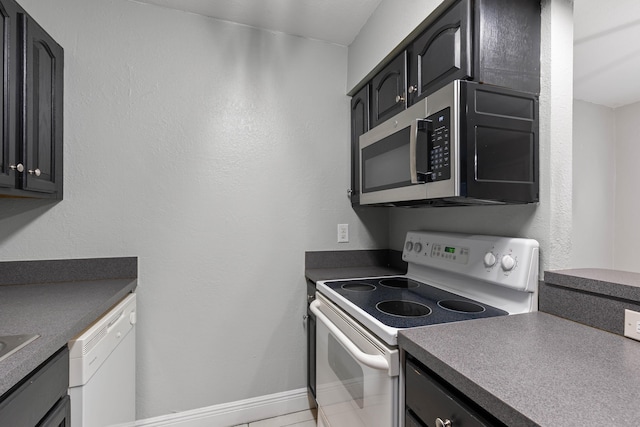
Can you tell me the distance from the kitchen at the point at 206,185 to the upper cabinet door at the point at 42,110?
7 centimetres

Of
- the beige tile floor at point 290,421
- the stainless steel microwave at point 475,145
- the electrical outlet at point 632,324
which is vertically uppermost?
the stainless steel microwave at point 475,145

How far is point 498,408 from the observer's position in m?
0.53

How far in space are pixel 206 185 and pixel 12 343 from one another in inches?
42.8

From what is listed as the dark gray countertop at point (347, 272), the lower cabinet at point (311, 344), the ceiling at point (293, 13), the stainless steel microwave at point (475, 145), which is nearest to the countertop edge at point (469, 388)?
the stainless steel microwave at point (475, 145)

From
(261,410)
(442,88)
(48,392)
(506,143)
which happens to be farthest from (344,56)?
(261,410)

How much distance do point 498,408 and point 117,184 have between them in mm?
1833

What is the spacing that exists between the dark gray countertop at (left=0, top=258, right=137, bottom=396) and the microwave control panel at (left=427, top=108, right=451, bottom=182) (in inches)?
50.3

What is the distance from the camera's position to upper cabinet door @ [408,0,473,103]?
1002 millimetres

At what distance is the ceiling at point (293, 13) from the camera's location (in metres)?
1.59

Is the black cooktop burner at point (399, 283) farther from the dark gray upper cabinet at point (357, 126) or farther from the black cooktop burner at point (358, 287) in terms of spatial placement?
the dark gray upper cabinet at point (357, 126)

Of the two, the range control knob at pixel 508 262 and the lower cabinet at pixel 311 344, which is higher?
the range control knob at pixel 508 262

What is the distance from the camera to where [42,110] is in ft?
4.24

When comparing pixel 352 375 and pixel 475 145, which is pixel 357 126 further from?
pixel 352 375

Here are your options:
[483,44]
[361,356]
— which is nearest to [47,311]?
[361,356]
